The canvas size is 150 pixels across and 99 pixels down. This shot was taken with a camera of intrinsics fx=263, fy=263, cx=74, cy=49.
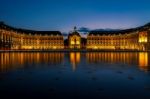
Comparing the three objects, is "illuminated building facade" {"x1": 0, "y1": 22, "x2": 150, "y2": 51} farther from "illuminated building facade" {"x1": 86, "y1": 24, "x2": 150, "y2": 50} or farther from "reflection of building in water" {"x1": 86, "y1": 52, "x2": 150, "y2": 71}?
"reflection of building in water" {"x1": 86, "y1": 52, "x2": 150, "y2": 71}

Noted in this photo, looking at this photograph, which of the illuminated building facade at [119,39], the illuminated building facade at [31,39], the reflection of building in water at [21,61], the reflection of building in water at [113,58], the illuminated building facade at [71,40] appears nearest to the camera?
the reflection of building in water at [21,61]

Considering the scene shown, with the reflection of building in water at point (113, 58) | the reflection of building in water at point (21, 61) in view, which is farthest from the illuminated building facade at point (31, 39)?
the reflection of building in water at point (21, 61)

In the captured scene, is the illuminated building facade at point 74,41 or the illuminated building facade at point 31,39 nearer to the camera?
the illuminated building facade at point 31,39

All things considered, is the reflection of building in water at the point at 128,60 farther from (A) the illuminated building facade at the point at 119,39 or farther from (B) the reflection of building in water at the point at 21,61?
(A) the illuminated building facade at the point at 119,39

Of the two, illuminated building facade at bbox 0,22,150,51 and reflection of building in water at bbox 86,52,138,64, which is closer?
reflection of building in water at bbox 86,52,138,64

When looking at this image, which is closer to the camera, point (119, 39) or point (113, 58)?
point (113, 58)

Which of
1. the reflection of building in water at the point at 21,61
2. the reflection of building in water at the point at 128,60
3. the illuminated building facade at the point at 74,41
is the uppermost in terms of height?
the illuminated building facade at the point at 74,41

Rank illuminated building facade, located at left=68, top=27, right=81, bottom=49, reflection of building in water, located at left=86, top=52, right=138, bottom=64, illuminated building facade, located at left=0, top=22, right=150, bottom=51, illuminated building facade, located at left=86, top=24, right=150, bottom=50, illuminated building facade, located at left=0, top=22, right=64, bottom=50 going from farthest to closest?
illuminated building facade, located at left=68, top=27, right=81, bottom=49 < illuminated building facade, located at left=0, top=22, right=150, bottom=51 < illuminated building facade, located at left=0, top=22, right=64, bottom=50 < illuminated building facade, located at left=86, top=24, right=150, bottom=50 < reflection of building in water, located at left=86, top=52, right=138, bottom=64

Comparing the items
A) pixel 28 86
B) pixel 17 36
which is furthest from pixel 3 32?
pixel 28 86

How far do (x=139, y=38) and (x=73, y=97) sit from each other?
122767mm

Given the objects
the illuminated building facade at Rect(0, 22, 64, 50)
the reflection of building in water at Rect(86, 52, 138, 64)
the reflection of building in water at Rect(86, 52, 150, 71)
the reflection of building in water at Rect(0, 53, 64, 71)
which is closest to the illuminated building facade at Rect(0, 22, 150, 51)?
the illuminated building facade at Rect(0, 22, 64, 50)

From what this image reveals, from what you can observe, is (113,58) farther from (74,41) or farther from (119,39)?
(119,39)

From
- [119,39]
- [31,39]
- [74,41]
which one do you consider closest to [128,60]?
[74,41]

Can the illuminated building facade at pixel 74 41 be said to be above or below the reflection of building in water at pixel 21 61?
above
